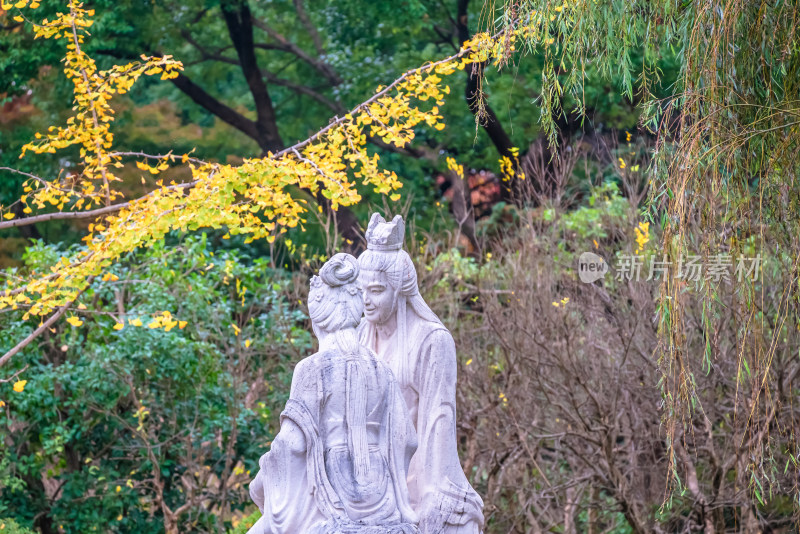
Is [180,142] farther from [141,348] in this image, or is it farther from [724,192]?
[724,192]

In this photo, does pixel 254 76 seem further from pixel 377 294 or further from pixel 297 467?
pixel 297 467

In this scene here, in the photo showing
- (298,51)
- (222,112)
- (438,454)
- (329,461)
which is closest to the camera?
(329,461)

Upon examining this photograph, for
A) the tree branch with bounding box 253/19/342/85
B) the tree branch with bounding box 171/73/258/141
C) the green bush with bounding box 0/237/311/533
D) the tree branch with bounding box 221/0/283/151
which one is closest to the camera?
the green bush with bounding box 0/237/311/533

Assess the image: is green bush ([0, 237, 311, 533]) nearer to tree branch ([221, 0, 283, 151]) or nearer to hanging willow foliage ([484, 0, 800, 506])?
hanging willow foliage ([484, 0, 800, 506])

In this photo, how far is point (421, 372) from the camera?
219 inches

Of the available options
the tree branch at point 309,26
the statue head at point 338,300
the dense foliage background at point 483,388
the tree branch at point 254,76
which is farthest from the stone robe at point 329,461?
the tree branch at point 309,26

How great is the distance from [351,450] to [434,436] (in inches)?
21.2

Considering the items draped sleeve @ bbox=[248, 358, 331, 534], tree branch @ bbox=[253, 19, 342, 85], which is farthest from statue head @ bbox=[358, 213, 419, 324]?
tree branch @ bbox=[253, 19, 342, 85]

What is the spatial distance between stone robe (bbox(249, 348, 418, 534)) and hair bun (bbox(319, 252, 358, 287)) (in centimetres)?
32

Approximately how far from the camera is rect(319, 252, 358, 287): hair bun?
16.8 ft

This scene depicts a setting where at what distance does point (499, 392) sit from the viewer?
1076 cm

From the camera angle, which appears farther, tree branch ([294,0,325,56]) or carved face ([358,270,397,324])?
tree branch ([294,0,325,56])

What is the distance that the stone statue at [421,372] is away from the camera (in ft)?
17.8

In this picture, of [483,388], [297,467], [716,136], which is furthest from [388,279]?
[483,388]
